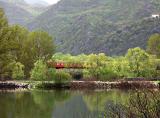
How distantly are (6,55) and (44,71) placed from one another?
5.64 m

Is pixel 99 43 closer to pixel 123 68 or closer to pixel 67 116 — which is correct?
pixel 123 68

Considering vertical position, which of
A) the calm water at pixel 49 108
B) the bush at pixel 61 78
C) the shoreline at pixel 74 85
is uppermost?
the bush at pixel 61 78

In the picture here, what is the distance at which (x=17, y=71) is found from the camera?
2443 inches

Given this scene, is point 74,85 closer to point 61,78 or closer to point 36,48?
point 61,78

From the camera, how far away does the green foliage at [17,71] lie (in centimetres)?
6084

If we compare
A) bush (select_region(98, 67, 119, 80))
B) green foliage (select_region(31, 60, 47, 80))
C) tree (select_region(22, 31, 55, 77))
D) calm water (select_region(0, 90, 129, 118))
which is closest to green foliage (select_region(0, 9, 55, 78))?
tree (select_region(22, 31, 55, 77))

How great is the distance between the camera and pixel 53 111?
98.5ft

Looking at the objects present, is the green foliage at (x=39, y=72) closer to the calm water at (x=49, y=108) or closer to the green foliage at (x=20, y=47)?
the green foliage at (x=20, y=47)

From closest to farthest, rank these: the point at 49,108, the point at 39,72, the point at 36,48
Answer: the point at 49,108 < the point at 39,72 < the point at 36,48

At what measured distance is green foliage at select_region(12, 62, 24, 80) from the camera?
60844 mm

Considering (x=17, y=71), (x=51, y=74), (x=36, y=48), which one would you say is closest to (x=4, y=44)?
(x=17, y=71)

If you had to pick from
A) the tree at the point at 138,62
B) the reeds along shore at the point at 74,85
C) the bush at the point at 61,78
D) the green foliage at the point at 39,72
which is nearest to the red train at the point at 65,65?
the green foliage at the point at 39,72

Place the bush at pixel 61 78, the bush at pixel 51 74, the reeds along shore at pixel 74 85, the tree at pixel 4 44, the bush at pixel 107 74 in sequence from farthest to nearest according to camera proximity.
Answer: the bush at pixel 107 74 → the tree at pixel 4 44 → the bush at pixel 51 74 → the bush at pixel 61 78 → the reeds along shore at pixel 74 85

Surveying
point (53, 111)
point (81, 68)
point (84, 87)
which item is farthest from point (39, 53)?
point (53, 111)
